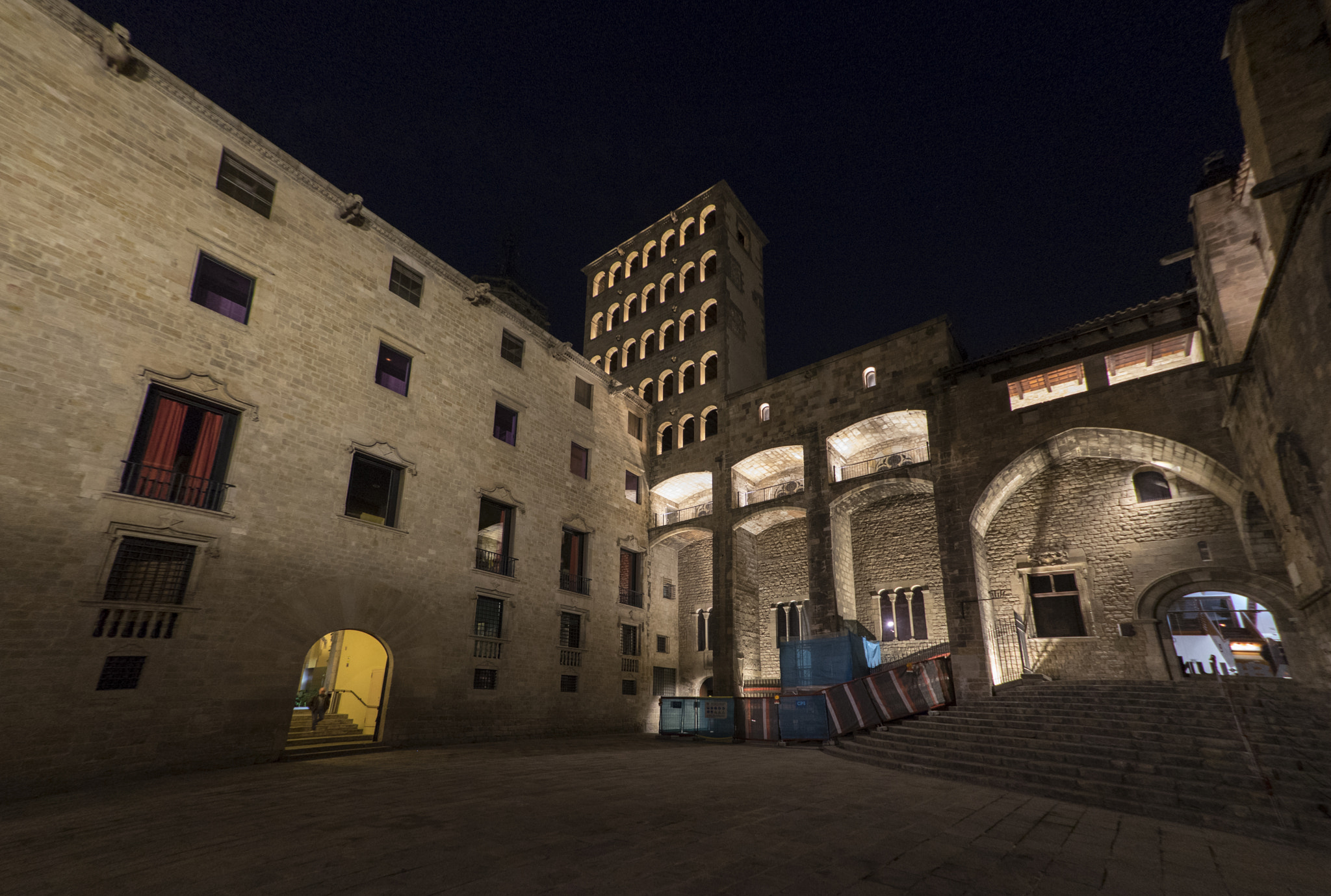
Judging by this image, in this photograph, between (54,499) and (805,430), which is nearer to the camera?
(54,499)

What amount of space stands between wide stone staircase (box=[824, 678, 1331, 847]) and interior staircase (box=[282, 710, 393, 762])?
925 centimetres

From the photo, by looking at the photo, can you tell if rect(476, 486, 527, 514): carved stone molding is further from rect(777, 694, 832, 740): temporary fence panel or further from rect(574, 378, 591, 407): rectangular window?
rect(777, 694, 832, 740): temporary fence panel

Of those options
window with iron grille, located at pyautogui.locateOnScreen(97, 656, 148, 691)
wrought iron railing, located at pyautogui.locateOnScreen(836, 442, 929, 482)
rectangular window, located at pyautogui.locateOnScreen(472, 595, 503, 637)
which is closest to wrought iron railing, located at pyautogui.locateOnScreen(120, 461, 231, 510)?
window with iron grille, located at pyautogui.locateOnScreen(97, 656, 148, 691)

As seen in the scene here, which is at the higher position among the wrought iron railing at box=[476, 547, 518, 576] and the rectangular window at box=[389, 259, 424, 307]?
the rectangular window at box=[389, 259, 424, 307]

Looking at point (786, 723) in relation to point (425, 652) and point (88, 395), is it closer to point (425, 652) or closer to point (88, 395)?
point (425, 652)

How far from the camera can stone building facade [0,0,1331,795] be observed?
890 centimetres

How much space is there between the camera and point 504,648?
15.1 m

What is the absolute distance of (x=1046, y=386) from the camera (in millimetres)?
15633

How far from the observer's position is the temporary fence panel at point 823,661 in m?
15.4

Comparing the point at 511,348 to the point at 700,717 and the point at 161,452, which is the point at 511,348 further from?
the point at 700,717

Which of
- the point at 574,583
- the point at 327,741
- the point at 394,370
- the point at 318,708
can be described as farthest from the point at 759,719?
the point at 394,370

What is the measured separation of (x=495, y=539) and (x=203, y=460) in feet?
22.1

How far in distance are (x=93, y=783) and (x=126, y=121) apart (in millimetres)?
10891

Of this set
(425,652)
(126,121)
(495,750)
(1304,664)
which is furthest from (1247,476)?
(126,121)
